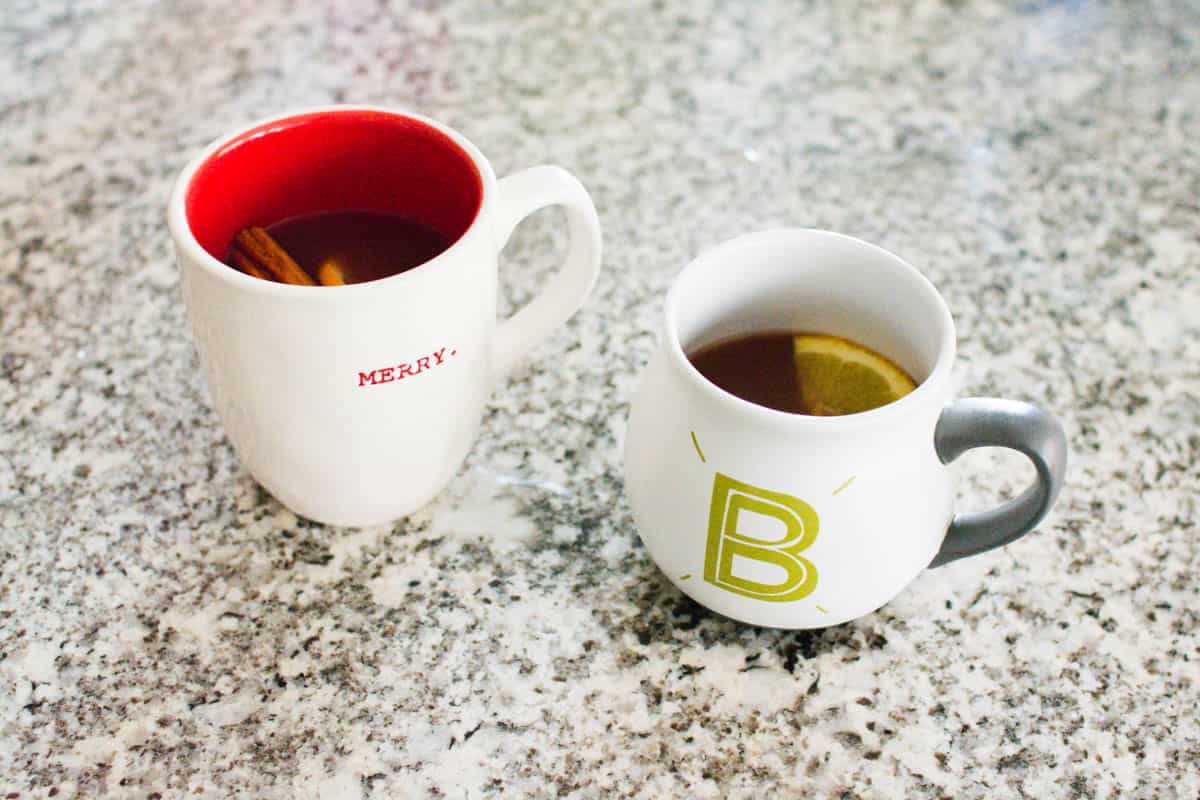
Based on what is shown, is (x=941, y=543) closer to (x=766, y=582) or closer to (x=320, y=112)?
(x=766, y=582)

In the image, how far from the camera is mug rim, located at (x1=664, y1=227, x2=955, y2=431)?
0.45 metres

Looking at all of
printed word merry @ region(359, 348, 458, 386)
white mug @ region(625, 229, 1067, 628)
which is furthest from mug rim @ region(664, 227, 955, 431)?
printed word merry @ region(359, 348, 458, 386)

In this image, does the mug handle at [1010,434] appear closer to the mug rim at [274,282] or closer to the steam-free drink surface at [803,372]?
the steam-free drink surface at [803,372]

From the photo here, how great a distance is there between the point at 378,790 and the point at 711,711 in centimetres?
15

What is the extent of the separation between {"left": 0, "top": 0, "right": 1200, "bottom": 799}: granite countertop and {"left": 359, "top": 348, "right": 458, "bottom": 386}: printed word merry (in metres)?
0.12

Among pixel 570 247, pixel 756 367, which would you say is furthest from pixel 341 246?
pixel 756 367

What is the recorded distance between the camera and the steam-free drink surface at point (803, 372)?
54 centimetres

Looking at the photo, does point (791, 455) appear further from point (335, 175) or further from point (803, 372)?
point (335, 175)

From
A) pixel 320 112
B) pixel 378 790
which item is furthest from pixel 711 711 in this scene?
pixel 320 112

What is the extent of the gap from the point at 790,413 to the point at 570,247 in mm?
162

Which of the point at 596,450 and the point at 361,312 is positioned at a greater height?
the point at 361,312

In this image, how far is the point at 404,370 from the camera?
500mm

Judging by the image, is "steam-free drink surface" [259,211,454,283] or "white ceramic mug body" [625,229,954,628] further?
"steam-free drink surface" [259,211,454,283]

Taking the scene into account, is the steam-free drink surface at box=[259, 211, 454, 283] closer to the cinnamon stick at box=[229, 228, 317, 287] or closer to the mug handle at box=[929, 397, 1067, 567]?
the cinnamon stick at box=[229, 228, 317, 287]
